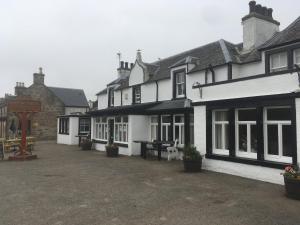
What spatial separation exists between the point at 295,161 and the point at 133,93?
15.9 metres

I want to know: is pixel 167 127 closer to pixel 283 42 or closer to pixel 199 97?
pixel 199 97

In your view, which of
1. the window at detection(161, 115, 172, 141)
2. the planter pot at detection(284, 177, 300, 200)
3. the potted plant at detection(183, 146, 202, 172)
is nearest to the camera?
the planter pot at detection(284, 177, 300, 200)

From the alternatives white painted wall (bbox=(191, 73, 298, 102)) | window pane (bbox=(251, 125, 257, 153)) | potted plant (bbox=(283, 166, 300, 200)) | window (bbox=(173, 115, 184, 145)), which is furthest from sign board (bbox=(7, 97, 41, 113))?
potted plant (bbox=(283, 166, 300, 200))

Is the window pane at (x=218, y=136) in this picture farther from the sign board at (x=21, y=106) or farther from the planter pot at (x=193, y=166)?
the sign board at (x=21, y=106)

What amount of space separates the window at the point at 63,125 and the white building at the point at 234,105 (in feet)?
32.8

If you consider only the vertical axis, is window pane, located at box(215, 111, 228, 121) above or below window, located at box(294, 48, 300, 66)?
below

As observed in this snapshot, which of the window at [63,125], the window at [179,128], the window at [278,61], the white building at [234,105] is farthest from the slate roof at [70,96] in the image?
the window at [278,61]

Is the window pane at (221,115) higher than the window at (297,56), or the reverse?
the window at (297,56)

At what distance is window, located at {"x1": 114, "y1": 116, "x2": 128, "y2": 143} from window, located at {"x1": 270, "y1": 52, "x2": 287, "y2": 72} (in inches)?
403

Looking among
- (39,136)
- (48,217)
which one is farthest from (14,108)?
(39,136)

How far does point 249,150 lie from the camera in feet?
36.9

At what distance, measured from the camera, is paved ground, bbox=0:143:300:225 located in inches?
247

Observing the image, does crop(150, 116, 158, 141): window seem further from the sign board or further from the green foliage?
the sign board

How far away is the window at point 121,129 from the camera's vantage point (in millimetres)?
19823
